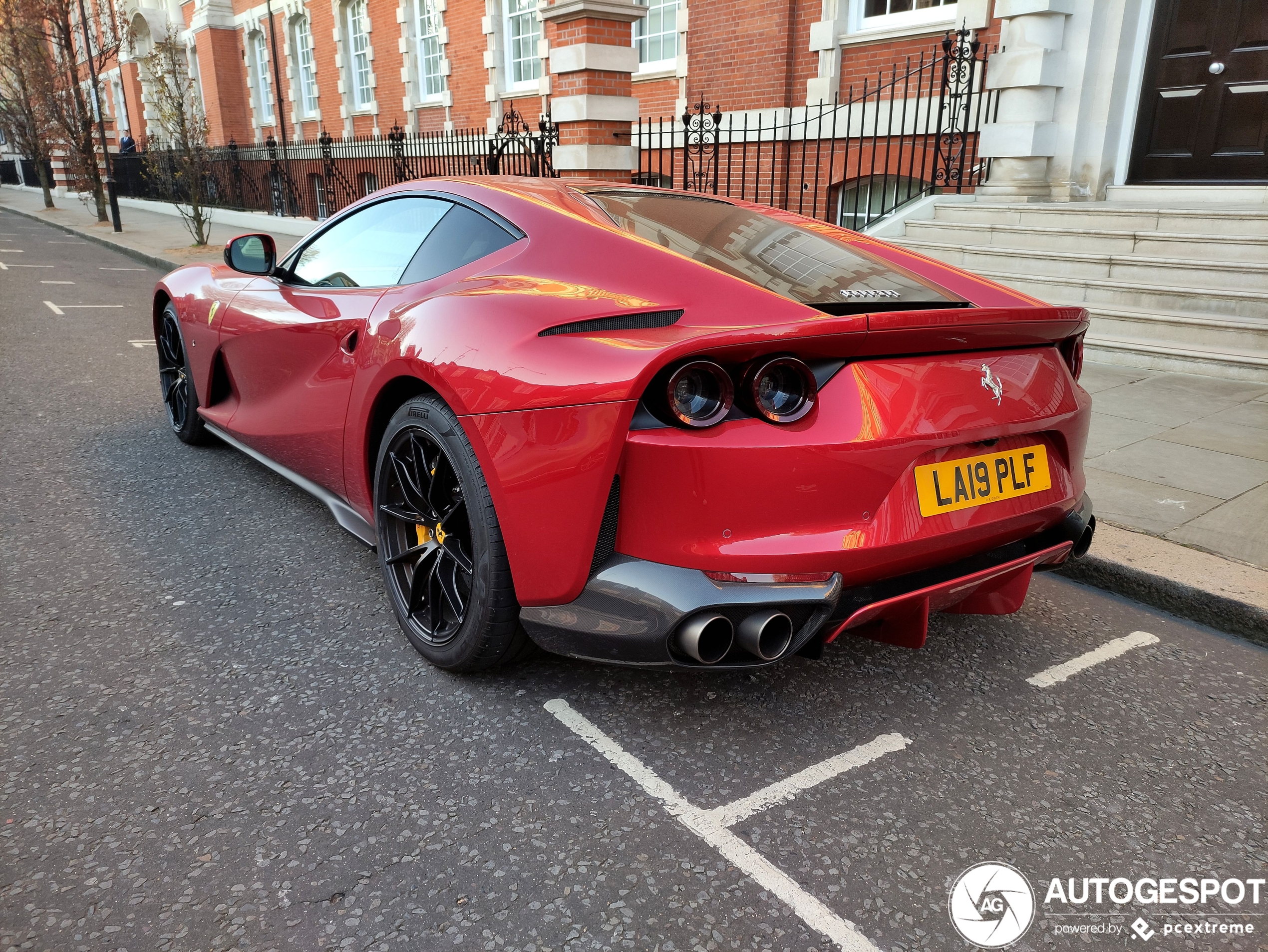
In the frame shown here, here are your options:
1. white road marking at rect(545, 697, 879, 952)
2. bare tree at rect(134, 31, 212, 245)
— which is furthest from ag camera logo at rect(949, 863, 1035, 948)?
bare tree at rect(134, 31, 212, 245)

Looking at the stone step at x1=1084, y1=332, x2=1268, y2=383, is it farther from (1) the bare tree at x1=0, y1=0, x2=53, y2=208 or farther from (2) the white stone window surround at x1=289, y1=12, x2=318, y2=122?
(1) the bare tree at x1=0, y1=0, x2=53, y2=208

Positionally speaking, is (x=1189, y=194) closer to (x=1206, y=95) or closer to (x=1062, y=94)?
(x=1206, y=95)

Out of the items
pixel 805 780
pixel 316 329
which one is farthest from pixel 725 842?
pixel 316 329

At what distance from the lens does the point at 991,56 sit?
9.30 metres

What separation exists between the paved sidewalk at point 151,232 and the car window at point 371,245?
7.32 meters

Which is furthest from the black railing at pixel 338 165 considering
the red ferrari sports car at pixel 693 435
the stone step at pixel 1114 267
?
the red ferrari sports car at pixel 693 435

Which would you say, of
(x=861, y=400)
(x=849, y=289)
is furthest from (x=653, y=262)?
(x=861, y=400)

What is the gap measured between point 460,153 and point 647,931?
15.9 metres

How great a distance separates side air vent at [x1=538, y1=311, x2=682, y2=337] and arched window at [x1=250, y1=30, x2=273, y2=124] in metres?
30.8

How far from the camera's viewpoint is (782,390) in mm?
2221

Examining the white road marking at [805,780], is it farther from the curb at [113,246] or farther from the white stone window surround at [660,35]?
the white stone window surround at [660,35]

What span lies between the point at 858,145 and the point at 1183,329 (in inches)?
222

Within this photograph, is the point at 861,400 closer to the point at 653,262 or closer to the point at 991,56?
the point at 653,262

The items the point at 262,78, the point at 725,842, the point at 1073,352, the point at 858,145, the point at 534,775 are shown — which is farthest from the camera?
the point at 262,78
